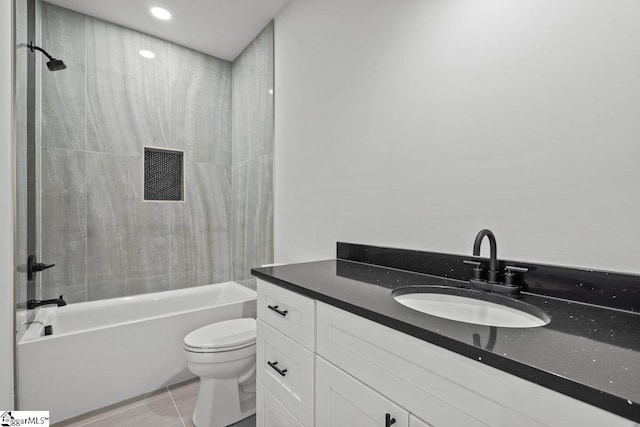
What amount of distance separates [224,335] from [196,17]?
8.13ft

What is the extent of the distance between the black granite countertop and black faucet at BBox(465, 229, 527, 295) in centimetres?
5

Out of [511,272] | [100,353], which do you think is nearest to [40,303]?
[100,353]

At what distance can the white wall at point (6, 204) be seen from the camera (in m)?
1.43

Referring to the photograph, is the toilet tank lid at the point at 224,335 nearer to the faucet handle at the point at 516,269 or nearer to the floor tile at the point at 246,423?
the floor tile at the point at 246,423

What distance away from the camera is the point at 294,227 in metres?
2.20

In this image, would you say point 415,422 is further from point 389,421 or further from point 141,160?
point 141,160

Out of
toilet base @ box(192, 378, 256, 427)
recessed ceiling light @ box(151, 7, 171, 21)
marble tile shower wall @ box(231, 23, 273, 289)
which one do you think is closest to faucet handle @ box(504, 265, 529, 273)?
toilet base @ box(192, 378, 256, 427)

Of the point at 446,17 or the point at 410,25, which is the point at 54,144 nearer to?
the point at 410,25

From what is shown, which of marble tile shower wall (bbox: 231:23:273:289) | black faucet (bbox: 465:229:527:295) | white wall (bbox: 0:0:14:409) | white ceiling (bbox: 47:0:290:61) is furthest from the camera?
marble tile shower wall (bbox: 231:23:273:289)

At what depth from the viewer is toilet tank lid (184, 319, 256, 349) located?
1.70 m

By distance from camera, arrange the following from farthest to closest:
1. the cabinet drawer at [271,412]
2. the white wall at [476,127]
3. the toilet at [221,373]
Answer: the toilet at [221,373], the cabinet drawer at [271,412], the white wall at [476,127]

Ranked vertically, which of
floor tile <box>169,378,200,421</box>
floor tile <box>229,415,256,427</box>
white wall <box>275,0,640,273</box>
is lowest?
floor tile <box>229,415,256,427</box>

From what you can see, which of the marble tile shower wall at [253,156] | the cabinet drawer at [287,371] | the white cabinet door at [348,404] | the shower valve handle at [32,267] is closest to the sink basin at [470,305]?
the white cabinet door at [348,404]

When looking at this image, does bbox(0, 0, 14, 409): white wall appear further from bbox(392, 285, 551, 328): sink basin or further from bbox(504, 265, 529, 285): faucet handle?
bbox(504, 265, 529, 285): faucet handle
